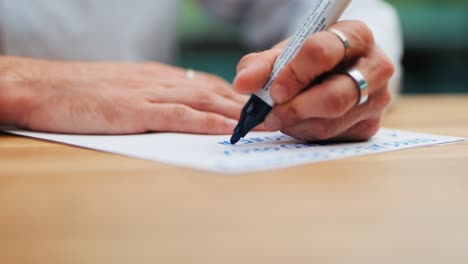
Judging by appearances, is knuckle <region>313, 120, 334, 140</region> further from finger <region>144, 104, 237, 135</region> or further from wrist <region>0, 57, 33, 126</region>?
wrist <region>0, 57, 33, 126</region>

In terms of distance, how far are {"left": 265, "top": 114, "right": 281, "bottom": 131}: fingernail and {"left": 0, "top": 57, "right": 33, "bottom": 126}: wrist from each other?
0.24 meters

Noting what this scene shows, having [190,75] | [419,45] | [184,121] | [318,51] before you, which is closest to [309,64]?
[318,51]

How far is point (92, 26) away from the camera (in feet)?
3.00

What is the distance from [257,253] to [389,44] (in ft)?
Answer: 2.05

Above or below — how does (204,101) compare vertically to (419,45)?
below

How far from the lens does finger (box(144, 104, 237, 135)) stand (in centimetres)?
50

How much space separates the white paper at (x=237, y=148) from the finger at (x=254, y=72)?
0.05m

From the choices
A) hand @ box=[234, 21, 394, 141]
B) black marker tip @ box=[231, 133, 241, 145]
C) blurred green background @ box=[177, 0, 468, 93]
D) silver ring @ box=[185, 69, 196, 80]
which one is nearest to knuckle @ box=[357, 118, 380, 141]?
hand @ box=[234, 21, 394, 141]

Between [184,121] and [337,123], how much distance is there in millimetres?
151

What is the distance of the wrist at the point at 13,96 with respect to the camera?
513mm

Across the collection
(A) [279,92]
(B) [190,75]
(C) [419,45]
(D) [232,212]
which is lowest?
(D) [232,212]

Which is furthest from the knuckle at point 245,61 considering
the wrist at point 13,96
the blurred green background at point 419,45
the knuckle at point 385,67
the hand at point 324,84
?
the blurred green background at point 419,45

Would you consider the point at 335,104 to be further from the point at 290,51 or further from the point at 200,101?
the point at 200,101

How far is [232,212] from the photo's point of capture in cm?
26
